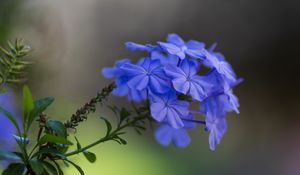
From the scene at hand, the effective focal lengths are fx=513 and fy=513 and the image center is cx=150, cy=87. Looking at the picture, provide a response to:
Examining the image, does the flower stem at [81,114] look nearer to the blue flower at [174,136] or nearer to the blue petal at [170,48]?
the blue petal at [170,48]

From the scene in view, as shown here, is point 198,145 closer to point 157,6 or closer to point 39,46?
point 157,6

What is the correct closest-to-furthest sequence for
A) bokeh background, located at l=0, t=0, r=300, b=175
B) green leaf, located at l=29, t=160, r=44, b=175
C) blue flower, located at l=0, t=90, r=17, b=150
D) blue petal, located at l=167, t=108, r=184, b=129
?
green leaf, located at l=29, t=160, r=44, b=175
blue petal, located at l=167, t=108, r=184, b=129
blue flower, located at l=0, t=90, r=17, b=150
bokeh background, located at l=0, t=0, r=300, b=175

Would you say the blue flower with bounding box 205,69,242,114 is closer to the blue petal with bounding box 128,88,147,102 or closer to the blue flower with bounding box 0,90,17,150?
the blue petal with bounding box 128,88,147,102

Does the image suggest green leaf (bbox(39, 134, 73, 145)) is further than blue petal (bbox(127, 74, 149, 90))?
No

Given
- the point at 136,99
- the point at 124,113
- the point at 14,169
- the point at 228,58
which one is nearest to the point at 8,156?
the point at 14,169

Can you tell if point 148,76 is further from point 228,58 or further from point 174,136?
point 228,58

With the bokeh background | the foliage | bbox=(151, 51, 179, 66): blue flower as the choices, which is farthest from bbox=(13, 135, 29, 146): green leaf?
the bokeh background
